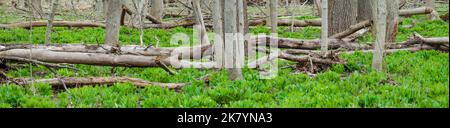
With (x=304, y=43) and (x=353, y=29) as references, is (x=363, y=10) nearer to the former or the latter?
(x=353, y=29)

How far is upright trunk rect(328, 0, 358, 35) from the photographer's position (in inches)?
576

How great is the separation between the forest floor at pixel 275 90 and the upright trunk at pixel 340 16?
429 cm

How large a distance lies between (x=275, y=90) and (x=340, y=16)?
761cm

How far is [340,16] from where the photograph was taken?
1470cm

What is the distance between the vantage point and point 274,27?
47.1ft

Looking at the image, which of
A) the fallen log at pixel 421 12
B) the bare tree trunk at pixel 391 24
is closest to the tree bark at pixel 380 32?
the bare tree trunk at pixel 391 24

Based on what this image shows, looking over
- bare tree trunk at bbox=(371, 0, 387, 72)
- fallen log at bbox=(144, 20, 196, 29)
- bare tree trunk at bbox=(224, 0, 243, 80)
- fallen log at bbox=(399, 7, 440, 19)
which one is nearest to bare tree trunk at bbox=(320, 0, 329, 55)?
bare tree trunk at bbox=(371, 0, 387, 72)

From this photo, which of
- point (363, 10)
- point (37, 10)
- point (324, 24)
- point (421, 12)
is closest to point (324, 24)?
point (324, 24)

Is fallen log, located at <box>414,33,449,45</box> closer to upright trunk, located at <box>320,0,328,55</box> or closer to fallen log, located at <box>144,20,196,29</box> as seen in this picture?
upright trunk, located at <box>320,0,328,55</box>

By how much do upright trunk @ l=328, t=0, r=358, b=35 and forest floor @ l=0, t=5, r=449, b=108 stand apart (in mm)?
4287

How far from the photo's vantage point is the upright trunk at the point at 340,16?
14.6 m

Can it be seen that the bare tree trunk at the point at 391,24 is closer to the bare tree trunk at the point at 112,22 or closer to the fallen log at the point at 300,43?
the fallen log at the point at 300,43
